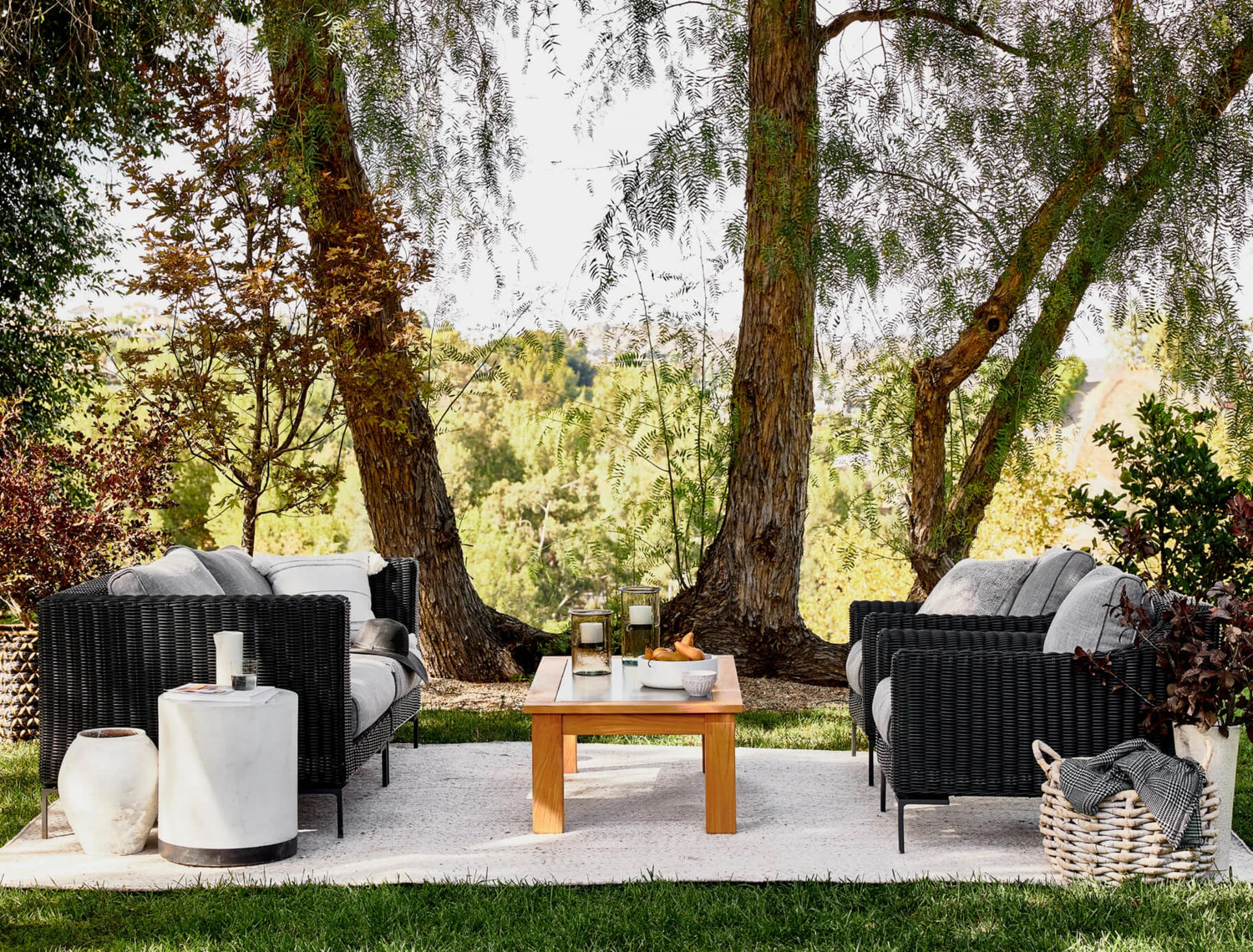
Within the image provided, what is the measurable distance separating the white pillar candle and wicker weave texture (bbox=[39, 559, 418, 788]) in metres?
0.96

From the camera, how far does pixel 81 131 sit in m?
7.44

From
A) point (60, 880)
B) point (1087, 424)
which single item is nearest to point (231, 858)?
point (60, 880)

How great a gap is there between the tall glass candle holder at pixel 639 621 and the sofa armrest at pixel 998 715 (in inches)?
35.5

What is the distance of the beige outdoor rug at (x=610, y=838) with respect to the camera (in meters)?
3.08

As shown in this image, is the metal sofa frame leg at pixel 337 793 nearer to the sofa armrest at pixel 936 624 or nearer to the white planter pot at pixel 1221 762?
the sofa armrest at pixel 936 624

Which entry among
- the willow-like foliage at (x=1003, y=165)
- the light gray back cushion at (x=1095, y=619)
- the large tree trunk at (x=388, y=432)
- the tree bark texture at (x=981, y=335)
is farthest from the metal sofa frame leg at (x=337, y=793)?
the tree bark texture at (x=981, y=335)

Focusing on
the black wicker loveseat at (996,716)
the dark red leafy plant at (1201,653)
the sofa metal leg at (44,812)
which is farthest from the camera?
the sofa metal leg at (44,812)

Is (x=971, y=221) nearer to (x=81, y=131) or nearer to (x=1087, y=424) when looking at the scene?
(x=81, y=131)

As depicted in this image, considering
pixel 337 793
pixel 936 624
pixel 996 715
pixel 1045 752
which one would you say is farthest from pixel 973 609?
pixel 337 793

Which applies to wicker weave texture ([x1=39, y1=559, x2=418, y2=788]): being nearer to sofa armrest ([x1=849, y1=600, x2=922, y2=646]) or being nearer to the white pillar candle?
the white pillar candle

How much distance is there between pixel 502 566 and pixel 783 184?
60.9 ft

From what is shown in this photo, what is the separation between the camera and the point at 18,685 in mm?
4688

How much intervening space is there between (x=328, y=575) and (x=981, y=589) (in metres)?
2.48

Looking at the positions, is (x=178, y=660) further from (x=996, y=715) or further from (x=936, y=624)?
(x=936, y=624)
